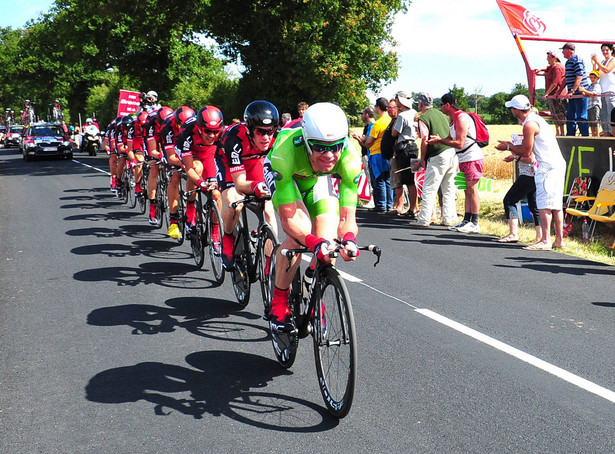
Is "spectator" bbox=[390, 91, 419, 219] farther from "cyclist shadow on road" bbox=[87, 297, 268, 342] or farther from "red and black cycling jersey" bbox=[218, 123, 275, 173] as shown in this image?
"cyclist shadow on road" bbox=[87, 297, 268, 342]

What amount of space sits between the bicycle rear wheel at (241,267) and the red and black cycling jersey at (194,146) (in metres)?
1.77

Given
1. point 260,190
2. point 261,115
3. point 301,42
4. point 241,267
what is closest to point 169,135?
point 241,267

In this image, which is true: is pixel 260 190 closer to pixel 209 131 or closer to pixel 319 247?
pixel 319 247

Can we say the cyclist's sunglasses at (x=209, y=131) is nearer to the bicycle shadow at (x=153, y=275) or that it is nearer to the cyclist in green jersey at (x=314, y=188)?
the bicycle shadow at (x=153, y=275)

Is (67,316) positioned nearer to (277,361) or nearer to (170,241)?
(277,361)

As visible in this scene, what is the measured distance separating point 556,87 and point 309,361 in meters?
10.4

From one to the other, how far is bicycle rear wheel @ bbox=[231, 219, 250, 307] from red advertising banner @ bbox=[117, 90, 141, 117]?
102 feet

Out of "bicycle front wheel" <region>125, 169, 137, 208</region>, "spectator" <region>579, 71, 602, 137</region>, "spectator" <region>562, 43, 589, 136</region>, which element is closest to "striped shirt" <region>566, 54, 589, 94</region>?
"spectator" <region>562, 43, 589, 136</region>

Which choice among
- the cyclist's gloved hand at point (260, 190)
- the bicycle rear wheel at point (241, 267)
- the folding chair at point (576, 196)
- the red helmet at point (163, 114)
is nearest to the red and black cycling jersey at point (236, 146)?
the bicycle rear wheel at point (241, 267)

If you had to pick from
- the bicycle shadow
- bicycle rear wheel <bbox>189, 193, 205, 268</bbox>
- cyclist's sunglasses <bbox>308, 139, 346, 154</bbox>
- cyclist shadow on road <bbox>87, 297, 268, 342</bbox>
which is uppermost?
cyclist's sunglasses <bbox>308, 139, 346, 154</bbox>

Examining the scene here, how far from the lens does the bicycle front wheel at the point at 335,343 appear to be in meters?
4.14

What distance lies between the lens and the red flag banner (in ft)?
46.3

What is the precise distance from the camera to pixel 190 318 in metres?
6.79

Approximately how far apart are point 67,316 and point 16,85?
7667 cm
